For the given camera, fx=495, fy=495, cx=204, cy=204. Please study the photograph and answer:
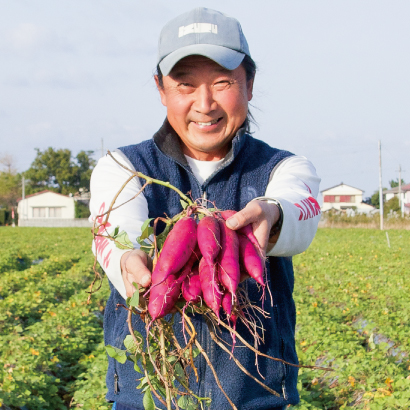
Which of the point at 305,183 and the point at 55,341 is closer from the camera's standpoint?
the point at 305,183

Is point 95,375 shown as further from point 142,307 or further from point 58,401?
point 142,307

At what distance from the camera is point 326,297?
7.51m

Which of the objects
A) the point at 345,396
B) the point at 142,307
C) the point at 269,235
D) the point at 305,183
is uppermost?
the point at 305,183

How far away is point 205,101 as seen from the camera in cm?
187

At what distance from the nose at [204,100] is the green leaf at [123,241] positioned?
57 cm

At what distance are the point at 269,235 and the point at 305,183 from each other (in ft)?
1.23

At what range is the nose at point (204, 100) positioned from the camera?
187 centimetres

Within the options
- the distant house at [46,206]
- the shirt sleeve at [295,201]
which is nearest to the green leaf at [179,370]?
the shirt sleeve at [295,201]

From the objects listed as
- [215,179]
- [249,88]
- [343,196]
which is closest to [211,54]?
[249,88]

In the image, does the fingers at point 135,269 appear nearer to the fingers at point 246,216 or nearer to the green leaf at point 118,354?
the green leaf at point 118,354

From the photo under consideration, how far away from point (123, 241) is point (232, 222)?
15.2 inches

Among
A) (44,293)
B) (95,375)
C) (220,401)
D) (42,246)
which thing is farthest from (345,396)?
(42,246)

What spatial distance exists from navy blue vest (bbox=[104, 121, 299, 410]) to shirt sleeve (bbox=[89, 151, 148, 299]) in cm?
9

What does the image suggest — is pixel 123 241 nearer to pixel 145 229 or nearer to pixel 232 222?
pixel 145 229
